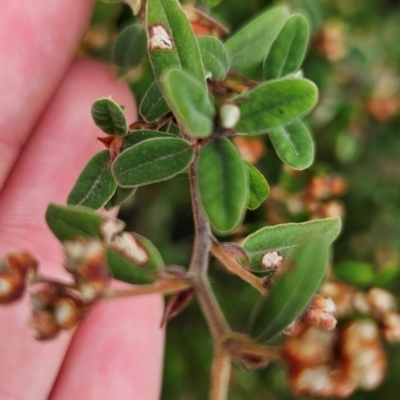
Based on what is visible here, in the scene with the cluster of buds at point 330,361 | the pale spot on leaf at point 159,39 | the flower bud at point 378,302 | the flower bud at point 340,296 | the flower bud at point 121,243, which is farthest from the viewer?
the flower bud at point 340,296

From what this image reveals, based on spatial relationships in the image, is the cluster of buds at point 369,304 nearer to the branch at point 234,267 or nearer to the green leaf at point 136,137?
the branch at point 234,267

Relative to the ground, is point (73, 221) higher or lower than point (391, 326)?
higher

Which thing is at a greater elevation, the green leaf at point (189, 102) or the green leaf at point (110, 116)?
the green leaf at point (189, 102)

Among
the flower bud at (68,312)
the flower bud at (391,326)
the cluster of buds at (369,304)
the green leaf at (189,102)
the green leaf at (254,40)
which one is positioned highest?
the green leaf at (189,102)

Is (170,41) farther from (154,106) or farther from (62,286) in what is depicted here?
(62,286)

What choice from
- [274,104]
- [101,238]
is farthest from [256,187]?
[101,238]

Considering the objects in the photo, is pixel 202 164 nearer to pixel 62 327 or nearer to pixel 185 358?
pixel 62 327

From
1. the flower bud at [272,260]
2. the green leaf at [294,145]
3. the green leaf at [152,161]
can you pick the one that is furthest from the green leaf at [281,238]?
the green leaf at [152,161]

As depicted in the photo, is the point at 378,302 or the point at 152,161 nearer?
the point at 152,161
